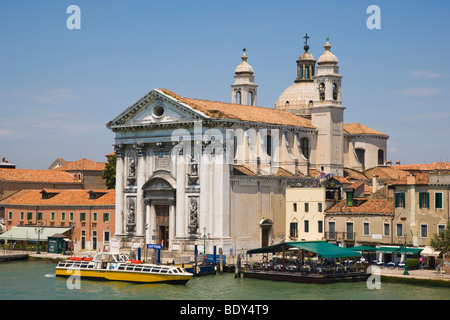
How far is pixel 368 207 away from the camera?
196 feet

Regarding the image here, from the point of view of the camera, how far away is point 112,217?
7200cm

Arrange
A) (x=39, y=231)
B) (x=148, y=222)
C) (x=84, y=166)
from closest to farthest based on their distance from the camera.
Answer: (x=148, y=222)
(x=39, y=231)
(x=84, y=166)

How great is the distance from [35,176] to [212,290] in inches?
1652

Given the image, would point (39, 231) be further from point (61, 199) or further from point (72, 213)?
point (61, 199)

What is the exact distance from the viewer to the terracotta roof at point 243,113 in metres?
64.0

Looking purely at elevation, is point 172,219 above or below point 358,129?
below

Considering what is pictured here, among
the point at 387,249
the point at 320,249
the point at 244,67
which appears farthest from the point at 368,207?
the point at 244,67

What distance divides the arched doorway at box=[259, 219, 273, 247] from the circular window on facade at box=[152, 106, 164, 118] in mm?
10619

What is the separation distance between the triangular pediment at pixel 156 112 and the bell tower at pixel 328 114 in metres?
15.1

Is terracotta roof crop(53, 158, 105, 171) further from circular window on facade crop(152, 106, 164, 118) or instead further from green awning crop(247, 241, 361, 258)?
green awning crop(247, 241, 361, 258)

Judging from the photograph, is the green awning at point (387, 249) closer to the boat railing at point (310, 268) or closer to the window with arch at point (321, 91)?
the boat railing at point (310, 268)
